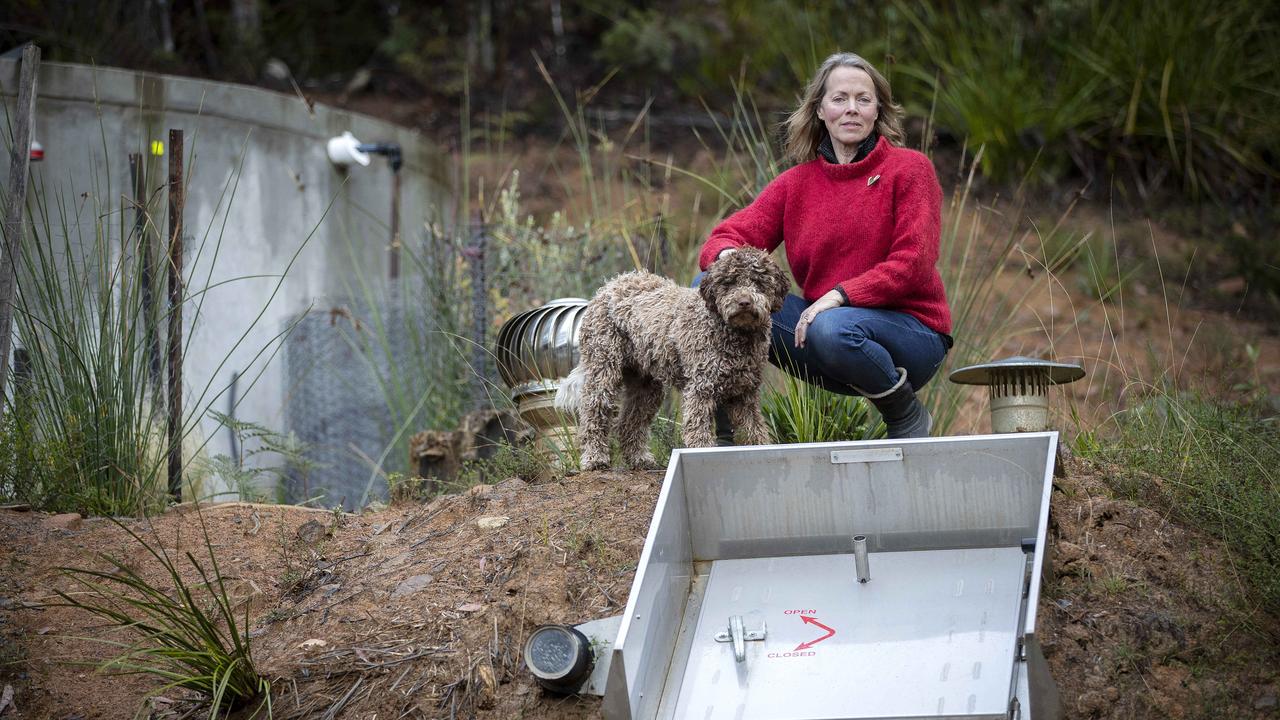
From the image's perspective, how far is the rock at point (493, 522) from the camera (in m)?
4.01

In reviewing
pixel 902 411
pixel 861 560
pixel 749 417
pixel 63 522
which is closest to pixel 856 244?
pixel 902 411

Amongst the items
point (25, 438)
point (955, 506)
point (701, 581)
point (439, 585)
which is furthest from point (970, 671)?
point (25, 438)

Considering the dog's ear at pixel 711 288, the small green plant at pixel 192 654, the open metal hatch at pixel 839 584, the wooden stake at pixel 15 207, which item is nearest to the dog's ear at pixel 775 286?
the dog's ear at pixel 711 288

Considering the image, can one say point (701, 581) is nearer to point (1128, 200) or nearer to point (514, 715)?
point (514, 715)

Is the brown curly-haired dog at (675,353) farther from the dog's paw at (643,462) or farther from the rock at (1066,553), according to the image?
the rock at (1066,553)

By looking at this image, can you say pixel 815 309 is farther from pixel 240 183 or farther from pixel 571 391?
pixel 240 183

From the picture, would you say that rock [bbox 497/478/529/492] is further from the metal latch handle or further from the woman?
the metal latch handle

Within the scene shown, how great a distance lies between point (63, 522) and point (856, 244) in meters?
2.77

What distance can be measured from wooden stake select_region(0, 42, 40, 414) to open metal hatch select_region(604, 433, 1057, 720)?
87.6 inches

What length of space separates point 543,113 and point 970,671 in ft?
29.0

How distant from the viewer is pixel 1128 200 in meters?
9.77

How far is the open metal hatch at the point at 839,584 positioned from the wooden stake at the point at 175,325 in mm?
2050

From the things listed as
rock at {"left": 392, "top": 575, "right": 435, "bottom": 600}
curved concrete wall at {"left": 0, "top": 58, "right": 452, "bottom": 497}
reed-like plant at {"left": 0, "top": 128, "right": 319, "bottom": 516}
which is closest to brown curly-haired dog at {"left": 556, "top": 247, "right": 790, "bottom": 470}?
rock at {"left": 392, "top": 575, "right": 435, "bottom": 600}

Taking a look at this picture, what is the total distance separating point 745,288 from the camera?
3.61 metres
